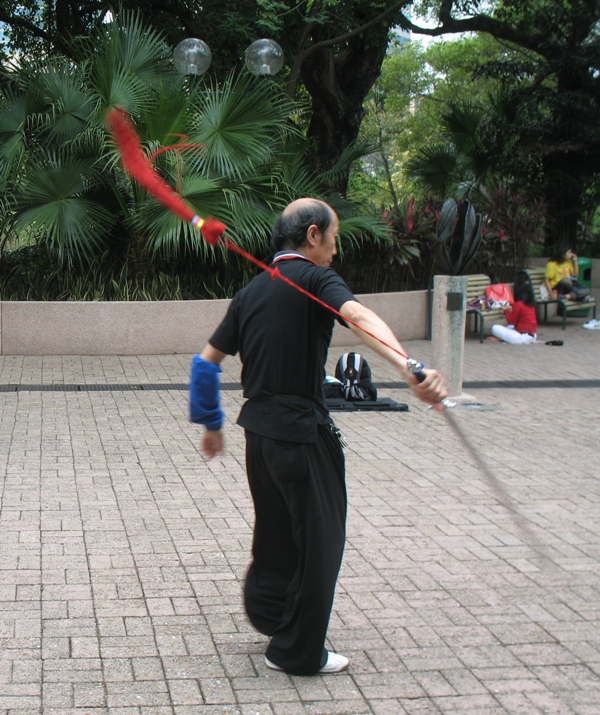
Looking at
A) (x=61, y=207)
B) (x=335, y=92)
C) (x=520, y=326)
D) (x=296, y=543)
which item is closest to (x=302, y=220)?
(x=296, y=543)

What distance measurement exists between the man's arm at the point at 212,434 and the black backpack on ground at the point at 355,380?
5.29 metres

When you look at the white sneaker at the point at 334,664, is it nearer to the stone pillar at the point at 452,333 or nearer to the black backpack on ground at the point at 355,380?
the black backpack on ground at the point at 355,380

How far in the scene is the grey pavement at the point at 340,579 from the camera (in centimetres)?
367

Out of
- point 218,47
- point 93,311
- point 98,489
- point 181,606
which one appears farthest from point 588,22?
point 181,606

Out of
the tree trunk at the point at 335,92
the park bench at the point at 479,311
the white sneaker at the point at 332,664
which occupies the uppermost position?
the tree trunk at the point at 335,92

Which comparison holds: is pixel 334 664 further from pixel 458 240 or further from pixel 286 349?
pixel 458 240

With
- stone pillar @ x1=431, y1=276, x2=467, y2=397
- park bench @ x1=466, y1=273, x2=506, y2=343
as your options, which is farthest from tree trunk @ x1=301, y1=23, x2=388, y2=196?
stone pillar @ x1=431, y1=276, x2=467, y2=397

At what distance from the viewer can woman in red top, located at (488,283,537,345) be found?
45.8ft

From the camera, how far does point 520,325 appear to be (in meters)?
14.1

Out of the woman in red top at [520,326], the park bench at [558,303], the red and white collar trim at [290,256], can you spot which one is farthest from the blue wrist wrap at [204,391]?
the park bench at [558,303]

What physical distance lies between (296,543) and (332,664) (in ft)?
1.80

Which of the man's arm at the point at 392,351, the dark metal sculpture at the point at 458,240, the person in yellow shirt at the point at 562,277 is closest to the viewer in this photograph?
the man's arm at the point at 392,351

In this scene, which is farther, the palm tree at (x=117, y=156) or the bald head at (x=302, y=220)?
the palm tree at (x=117, y=156)

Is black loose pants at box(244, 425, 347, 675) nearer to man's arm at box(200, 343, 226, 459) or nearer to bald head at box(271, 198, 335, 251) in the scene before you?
man's arm at box(200, 343, 226, 459)
